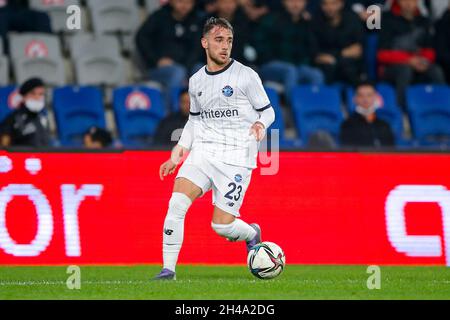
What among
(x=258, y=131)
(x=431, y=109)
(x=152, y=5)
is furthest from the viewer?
(x=152, y=5)

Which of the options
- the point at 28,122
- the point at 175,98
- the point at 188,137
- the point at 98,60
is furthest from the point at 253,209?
the point at 98,60

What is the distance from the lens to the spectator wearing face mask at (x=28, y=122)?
14.0m

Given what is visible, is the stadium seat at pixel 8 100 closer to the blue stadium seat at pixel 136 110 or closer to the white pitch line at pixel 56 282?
the blue stadium seat at pixel 136 110

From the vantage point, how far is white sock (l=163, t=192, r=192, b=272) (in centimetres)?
991

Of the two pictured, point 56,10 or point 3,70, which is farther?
point 56,10

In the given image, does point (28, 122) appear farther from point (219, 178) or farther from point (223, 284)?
point (223, 284)

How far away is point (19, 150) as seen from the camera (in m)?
12.1

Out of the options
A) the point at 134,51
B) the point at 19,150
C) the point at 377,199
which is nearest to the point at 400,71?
the point at 134,51

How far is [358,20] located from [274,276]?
753cm

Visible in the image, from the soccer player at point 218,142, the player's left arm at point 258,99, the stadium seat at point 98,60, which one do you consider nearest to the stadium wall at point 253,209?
the soccer player at point 218,142

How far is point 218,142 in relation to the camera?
33.3ft

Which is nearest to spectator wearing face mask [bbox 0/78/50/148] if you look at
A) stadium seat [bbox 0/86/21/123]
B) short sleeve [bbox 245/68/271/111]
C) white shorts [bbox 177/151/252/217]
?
stadium seat [bbox 0/86/21/123]

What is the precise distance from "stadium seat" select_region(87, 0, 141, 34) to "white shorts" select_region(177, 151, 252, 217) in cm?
711

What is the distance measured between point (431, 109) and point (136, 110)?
4.08 metres
